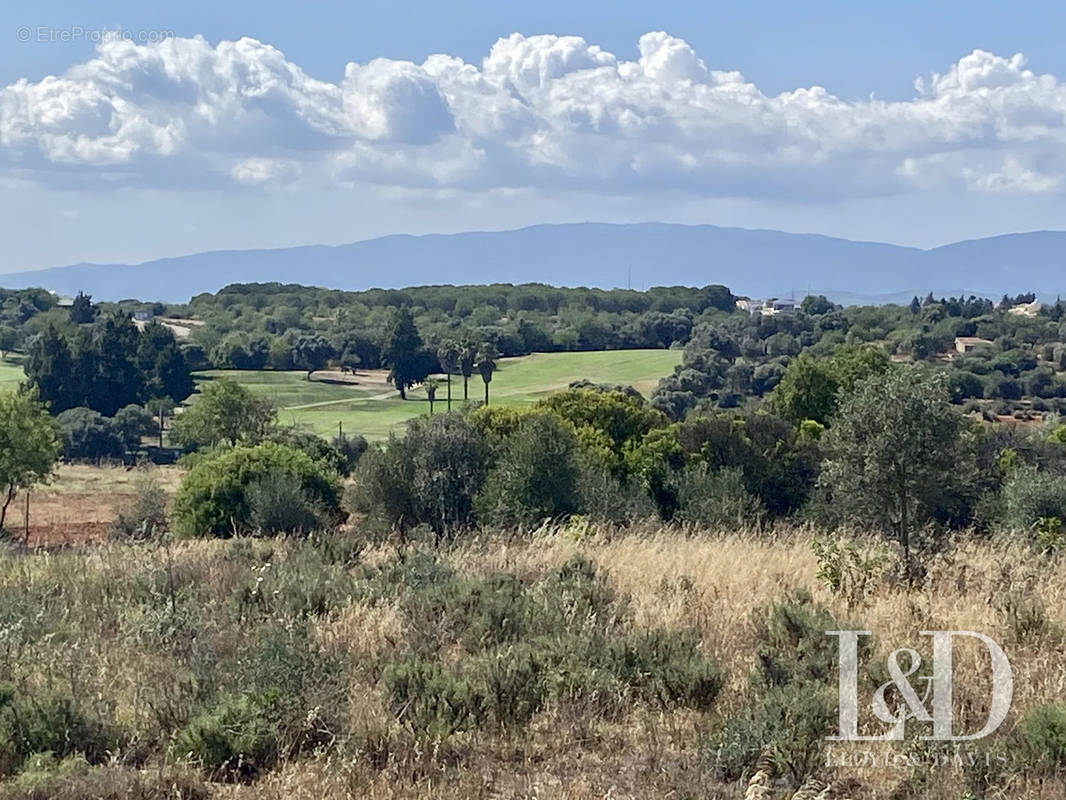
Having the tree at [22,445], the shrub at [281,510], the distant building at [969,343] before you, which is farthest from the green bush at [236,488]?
the distant building at [969,343]

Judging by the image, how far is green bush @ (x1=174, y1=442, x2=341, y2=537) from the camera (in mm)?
22953

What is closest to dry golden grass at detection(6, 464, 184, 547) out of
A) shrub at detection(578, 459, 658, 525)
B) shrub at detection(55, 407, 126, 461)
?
shrub at detection(55, 407, 126, 461)

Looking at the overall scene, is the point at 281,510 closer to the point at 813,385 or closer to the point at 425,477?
the point at 425,477

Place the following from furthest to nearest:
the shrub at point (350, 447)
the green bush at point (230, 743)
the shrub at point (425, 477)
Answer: the shrub at point (350, 447), the shrub at point (425, 477), the green bush at point (230, 743)

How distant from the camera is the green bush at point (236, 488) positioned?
75.3 ft

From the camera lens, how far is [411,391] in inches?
3226

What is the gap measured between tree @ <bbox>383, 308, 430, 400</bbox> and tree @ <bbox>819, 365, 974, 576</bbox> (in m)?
73.2

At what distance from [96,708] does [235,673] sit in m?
0.64

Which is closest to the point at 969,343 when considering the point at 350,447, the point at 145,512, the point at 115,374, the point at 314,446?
the point at 350,447

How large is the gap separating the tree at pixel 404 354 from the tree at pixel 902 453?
73.2 meters

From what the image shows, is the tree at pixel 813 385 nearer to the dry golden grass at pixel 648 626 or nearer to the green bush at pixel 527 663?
the dry golden grass at pixel 648 626

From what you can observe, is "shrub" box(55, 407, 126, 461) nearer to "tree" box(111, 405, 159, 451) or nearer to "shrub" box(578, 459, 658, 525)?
"tree" box(111, 405, 159, 451)

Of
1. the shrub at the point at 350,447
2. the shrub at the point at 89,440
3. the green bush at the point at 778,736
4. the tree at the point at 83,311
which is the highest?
the tree at the point at 83,311

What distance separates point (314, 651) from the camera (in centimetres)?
577
